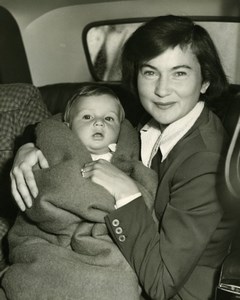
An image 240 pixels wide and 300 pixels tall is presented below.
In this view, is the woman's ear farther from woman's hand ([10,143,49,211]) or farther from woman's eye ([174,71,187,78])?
woman's hand ([10,143,49,211])

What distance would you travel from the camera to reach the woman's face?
4.81 ft

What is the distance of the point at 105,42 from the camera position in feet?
8.94

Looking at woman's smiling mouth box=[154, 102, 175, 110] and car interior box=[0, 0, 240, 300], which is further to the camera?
car interior box=[0, 0, 240, 300]

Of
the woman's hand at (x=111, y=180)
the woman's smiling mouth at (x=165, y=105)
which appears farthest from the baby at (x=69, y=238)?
the woman's smiling mouth at (x=165, y=105)

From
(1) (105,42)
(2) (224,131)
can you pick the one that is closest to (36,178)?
(2) (224,131)

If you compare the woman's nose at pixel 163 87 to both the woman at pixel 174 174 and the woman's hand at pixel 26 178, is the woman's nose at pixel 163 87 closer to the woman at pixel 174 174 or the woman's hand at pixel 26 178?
the woman at pixel 174 174

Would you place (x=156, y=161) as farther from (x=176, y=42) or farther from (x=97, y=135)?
(x=176, y=42)

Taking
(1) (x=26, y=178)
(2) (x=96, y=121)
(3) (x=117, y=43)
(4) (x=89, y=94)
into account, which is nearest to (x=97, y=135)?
(2) (x=96, y=121)

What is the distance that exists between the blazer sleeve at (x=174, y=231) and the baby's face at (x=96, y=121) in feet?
1.16

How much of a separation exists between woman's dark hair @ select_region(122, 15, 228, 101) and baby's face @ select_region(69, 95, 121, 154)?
0.19m

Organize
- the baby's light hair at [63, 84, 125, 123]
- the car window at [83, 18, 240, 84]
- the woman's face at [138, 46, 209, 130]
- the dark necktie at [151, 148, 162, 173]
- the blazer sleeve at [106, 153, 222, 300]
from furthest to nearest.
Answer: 1. the car window at [83, 18, 240, 84]
2. the baby's light hair at [63, 84, 125, 123]
3. the dark necktie at [151, 148, 162, 173]
4. the woman's face at [138, 46, 209, 130]
5. the blazer sleeve at [106, 153, 222, 300]

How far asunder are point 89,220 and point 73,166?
0.18 m

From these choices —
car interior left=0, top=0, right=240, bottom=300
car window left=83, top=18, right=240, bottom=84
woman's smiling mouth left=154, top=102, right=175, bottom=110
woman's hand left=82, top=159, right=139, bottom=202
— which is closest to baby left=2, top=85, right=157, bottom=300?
woman's hand left=82, top=159, right=139, bottom=202

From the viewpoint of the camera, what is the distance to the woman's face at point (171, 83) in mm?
1466
